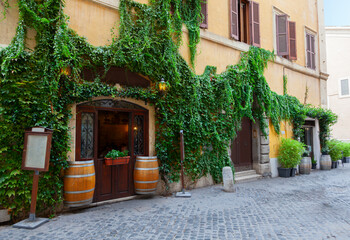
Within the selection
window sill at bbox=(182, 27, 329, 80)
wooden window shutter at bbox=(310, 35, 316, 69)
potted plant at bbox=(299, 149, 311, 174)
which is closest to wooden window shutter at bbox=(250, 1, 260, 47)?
window sill at bbox=(182, 27, 329, 80)

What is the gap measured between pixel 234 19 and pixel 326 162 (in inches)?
294

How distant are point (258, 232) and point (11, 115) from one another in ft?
14.2

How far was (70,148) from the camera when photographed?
4.75m

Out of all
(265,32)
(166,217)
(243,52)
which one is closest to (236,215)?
(166,217)

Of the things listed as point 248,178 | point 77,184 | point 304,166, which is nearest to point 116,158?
point 77,184

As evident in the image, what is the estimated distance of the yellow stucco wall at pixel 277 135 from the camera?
9123 millimetres

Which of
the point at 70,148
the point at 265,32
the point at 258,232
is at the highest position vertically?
the point at 265,32

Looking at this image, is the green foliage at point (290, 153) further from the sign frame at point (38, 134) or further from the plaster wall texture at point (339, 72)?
the plaster wall texture at point (339, 72)

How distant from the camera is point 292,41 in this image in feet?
33.5

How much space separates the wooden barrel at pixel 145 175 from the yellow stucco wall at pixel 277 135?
17.5 feet

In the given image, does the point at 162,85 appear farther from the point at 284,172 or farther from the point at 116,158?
the point at 284,172

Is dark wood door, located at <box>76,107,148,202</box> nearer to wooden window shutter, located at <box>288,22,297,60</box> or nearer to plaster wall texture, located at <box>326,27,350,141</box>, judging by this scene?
wooden window shutter, located at <box>288,22,297,60</box>

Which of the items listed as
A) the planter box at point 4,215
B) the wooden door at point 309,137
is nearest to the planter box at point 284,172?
the wooden door at point 309,137

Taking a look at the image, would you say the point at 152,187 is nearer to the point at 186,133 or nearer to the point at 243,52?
the point at 186,133
